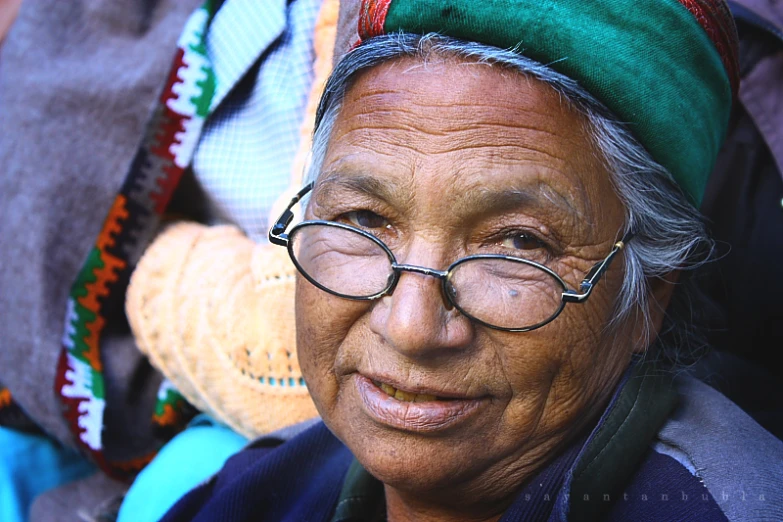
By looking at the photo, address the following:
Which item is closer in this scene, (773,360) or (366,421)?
(366,421)

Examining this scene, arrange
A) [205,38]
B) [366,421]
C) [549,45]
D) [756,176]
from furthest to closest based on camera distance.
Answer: [205,38] → [756,176] → [366,421] → [549,45]

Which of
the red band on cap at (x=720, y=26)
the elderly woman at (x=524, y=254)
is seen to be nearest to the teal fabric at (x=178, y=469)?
the elderly woman at (x=524, y=254)

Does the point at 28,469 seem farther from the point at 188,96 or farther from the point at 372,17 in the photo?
the point at 372,17

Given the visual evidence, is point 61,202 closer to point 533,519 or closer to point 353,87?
point 353,87

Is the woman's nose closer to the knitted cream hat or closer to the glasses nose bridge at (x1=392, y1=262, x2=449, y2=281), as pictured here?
the glasses nose bridge at (x1=392, y1=262, x2=449, y2=281)

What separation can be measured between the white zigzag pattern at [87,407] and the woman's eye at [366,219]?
1.40 metres

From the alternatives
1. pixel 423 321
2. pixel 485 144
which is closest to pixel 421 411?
pixel 423 321

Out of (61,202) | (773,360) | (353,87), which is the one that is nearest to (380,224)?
(353,87)

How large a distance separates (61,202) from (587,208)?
6.05ft

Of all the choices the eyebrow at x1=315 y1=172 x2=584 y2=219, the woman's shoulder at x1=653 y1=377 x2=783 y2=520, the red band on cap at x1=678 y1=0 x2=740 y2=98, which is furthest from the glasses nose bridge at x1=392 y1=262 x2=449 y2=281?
the red band on cap at x1=678 y1=0 x2=740 y2=98

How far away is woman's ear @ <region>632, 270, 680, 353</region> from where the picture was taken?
1702 mm

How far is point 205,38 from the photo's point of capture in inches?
108

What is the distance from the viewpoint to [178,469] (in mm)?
2400

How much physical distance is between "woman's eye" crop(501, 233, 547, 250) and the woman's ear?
33 cm
